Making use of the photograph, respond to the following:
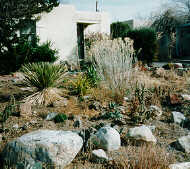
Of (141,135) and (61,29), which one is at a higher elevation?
(61,29)

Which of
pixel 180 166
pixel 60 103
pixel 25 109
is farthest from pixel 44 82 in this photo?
pixel 180 166

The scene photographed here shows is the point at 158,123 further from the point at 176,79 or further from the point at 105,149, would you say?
the point at 176,79

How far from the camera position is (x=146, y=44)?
44.1 ft

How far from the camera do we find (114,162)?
298cm

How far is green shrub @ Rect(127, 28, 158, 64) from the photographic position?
13.2 meters

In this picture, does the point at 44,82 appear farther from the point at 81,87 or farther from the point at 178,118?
the point at 178,118

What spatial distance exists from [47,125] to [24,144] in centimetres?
127

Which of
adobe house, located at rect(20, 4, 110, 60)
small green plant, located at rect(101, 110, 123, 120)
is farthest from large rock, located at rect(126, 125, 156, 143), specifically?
adobe house, located at rect(20, 4, 110, 60)

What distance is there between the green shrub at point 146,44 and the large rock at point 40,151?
1060cm

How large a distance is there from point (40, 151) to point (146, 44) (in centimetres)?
1148

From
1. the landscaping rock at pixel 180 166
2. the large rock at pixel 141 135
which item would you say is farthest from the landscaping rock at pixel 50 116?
the landscaping rock at pixel 180 166

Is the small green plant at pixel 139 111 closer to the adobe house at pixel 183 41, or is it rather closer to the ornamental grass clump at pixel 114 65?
the ornamental grass clump at pixel 114 65

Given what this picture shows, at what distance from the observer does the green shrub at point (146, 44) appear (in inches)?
520

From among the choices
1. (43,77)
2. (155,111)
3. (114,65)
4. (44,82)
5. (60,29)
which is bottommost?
(155,111)
